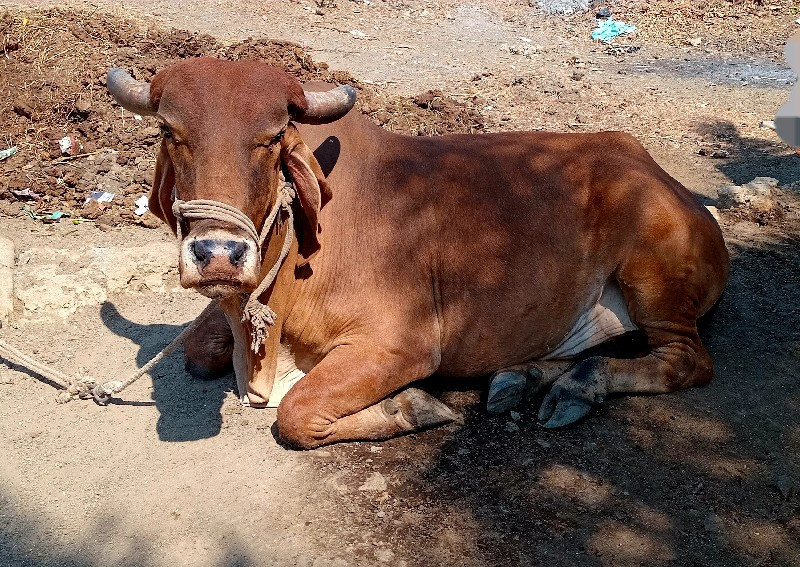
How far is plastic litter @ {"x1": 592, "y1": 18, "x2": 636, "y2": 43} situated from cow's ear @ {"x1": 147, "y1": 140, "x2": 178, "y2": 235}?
879cm

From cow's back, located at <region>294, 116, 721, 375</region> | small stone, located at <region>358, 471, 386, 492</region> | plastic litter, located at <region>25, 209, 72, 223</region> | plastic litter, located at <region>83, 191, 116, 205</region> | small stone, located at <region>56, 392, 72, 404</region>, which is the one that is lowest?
small stone, located at <region>56, 392, 72, 404</region>

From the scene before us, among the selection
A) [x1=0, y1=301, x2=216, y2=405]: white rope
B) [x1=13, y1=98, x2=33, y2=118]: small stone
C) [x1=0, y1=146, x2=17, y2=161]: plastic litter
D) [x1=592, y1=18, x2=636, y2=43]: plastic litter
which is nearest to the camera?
[x1=0, y1=301, x2=216, y2=405]: white rope

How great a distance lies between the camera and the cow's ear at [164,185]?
3676 millimetres

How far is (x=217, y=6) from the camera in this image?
11.4 m

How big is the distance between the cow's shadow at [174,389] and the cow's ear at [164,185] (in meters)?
1.02

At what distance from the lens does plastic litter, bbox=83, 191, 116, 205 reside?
644 cm

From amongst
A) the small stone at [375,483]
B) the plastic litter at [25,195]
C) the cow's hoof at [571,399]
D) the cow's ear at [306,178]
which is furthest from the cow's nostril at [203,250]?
the plastic litter at [25,195]

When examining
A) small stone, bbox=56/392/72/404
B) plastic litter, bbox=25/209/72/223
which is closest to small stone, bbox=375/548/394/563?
small stone, bbox=56/392/72/404

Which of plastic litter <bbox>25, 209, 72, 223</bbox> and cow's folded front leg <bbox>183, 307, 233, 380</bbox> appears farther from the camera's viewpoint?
plastic litter <bbox>25, 209, 72, 223</bbox>

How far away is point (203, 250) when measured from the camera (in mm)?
3129

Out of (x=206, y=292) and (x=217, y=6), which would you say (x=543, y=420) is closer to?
(x=206, y=292)

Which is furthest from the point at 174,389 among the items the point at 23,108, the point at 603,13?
the point at 603,13

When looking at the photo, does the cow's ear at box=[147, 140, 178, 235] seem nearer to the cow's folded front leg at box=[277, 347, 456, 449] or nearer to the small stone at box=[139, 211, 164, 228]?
the cow's folded front leg at box=[277, 347, 456, 449]

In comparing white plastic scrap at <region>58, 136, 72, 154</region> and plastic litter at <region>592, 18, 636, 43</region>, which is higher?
plastic litter at <region>592, 18, 636, 43</region>
